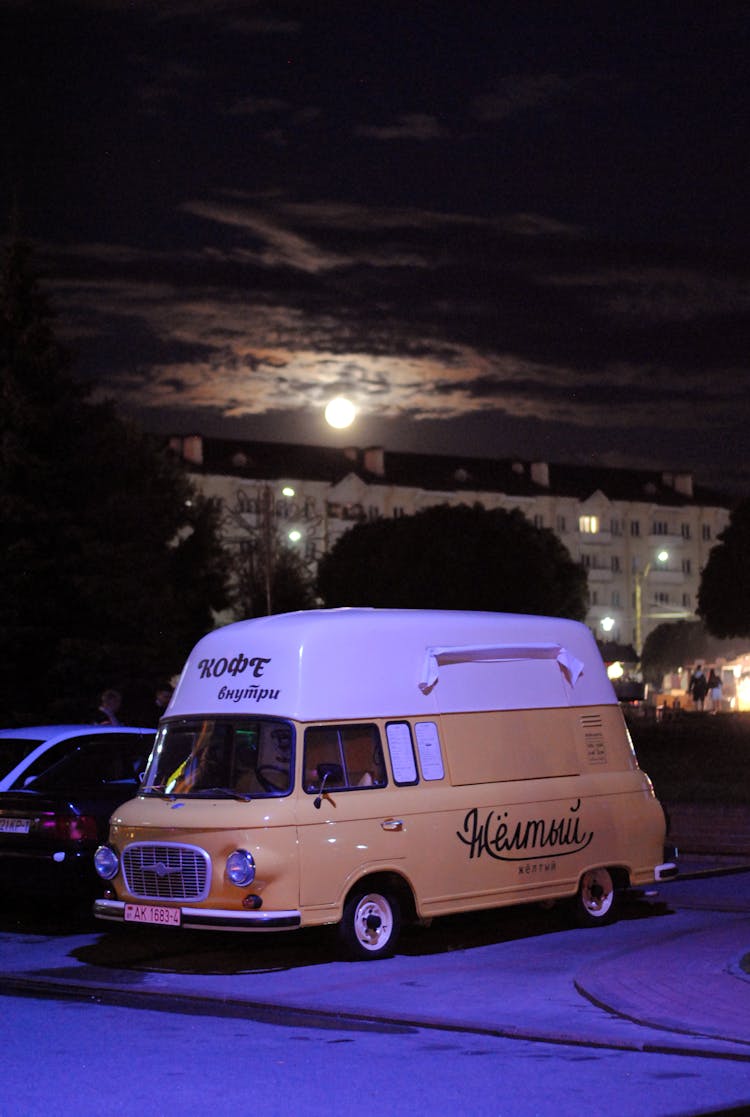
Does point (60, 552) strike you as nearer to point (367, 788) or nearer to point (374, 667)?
point (374, 667)

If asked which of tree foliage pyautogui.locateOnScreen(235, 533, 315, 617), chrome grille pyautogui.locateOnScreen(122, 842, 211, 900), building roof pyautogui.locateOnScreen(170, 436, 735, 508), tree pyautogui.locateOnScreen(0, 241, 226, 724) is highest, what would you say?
building roof pyautogui.locateOnScreen(170, 436, 735, 508)

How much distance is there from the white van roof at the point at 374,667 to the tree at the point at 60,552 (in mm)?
20522

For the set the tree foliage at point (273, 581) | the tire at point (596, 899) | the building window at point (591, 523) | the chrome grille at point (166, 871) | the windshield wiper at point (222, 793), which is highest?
the building window at point (591, 523)

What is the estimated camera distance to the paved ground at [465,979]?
10.6 m

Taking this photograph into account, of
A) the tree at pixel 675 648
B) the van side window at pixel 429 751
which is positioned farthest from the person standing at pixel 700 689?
the tree at pixel 675 648

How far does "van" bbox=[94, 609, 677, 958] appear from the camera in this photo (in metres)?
13.3

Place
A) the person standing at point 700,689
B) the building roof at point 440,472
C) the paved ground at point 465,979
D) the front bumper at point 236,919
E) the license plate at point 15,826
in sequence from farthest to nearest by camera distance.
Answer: the building roof at point 440,472 → the person standing at point 700,689 → the license plate at point 15,826 → the front bumper at point 236,919 → the paved ground at point 465,979

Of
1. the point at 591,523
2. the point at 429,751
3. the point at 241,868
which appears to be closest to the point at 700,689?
the point at 429,751

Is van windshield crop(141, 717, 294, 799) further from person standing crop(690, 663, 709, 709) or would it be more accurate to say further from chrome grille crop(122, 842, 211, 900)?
person standing crop(690, 663, 709, 709)

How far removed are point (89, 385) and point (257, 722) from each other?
90.2 ft

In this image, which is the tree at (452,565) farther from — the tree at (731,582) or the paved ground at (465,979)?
the paved ground at (465,979)

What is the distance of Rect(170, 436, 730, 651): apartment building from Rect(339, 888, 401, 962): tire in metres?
124

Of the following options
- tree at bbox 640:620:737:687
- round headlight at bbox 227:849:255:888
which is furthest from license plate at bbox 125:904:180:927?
tree at bbox 640:620:737:687

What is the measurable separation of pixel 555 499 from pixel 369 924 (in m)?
146
